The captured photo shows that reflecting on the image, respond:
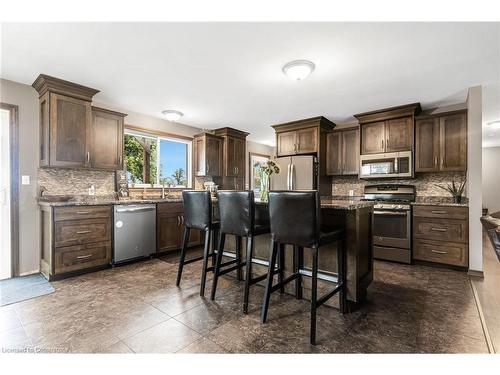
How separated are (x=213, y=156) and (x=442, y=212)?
13.2 feet

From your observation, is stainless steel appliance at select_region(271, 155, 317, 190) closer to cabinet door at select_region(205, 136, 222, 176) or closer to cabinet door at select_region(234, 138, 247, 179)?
cabinet door at select_region(234, 138, 247, 179)

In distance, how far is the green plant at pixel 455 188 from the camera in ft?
11.6

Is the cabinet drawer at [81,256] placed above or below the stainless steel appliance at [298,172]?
below

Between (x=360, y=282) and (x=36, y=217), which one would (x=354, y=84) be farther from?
(x=36, y=217)

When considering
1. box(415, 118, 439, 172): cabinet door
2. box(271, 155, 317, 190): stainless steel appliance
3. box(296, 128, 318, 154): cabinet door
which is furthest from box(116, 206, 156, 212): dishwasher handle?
box(415, 118, 439, 172): cabinet door

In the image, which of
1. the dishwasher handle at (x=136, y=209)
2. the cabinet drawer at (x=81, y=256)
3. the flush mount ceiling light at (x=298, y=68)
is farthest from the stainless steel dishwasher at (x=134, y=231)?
the flush mount ceiling light at (x=298, y=68)

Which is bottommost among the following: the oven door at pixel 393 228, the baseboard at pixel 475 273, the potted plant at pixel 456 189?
the baseboard at pixel 475 273

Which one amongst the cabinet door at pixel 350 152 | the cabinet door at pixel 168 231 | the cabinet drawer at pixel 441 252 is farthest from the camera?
the cabinet door at pixel 350 152

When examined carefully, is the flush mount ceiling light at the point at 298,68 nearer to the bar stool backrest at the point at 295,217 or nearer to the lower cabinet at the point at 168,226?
→ the bar stool backrest at the point at 295,217

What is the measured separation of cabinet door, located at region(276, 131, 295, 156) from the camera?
4.91 m

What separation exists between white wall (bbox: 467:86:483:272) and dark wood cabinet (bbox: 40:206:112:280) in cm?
471

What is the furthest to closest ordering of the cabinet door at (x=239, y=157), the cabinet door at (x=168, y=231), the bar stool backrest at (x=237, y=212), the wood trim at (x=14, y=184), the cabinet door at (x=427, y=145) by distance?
the cabinet door at (x=239, y=157) < the cabinet door at (x=168, y=231) < the cabinet door at (x=427, y=145) < the wood trim at (x=14, y=184) < the bar stool backrest at (x=237, y=212)

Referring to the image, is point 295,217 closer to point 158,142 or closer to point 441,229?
point 441,229
